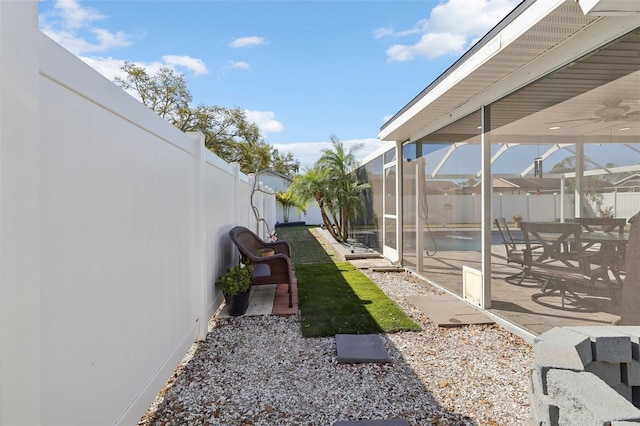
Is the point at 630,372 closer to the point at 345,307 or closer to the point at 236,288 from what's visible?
the point at 345,307

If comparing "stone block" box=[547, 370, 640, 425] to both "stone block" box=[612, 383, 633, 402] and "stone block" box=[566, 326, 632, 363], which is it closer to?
"stone block" box=[566, 326, 632, 363]

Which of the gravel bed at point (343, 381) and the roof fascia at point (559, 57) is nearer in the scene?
the gravel bed at point (343, 381)

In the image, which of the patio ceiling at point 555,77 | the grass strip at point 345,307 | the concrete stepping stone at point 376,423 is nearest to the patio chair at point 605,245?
the patio ceiling at point 555,77

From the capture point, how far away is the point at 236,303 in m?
4.41

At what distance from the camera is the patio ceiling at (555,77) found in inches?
103

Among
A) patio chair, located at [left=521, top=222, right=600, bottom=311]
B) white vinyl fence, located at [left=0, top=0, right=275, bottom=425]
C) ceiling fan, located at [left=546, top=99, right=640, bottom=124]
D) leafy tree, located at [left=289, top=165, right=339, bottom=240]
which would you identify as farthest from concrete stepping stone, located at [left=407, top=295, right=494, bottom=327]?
leafy tree, located at [left=289, top=165, right=339, bottom=240]

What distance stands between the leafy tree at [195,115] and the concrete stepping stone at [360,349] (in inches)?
738

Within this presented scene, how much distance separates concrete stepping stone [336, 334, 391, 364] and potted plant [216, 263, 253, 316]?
56.5 inches

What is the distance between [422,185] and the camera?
638cm

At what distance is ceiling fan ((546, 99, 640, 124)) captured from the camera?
2564 mm

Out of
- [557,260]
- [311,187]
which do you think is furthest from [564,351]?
[311,187]

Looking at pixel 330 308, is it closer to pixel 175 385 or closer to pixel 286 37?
pixel 175 385

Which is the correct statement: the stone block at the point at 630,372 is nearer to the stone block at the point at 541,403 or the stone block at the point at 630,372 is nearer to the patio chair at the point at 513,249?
the stone block at the point at 541,403

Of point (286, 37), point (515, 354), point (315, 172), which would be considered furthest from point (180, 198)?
point (315, 172)
